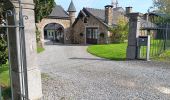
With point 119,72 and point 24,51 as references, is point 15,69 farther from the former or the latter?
point 119,72

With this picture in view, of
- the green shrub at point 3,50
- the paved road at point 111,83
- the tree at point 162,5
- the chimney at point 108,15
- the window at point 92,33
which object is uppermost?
the tree at point 162,5

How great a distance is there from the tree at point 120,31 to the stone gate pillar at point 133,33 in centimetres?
1397

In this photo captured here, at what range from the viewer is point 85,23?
29.5 metres

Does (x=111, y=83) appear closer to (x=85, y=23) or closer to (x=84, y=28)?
(x=85, y=23)

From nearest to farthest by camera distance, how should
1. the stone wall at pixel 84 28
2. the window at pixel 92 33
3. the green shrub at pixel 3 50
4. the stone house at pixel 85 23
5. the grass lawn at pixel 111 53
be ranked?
the green shrub at pixel 3 50 < the grass lawn at pixel 111 53 < the stone house at pixel 85 23 < the stone wall at pixel 84 28 < the window at pixel 92 33

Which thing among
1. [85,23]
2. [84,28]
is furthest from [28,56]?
[84,28]

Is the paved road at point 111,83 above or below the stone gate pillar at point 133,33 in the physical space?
below

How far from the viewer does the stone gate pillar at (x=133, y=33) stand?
11039mm

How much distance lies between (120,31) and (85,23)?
6273 millimetres

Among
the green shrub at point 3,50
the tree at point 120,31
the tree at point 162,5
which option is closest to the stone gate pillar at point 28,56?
the green shrub at point 3,50

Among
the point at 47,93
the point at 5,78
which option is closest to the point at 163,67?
the point at 47,93

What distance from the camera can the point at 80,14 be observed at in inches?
1185

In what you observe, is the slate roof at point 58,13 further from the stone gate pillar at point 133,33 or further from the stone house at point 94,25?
the stone gate pillar at point 133,33

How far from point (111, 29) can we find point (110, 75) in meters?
18.3
